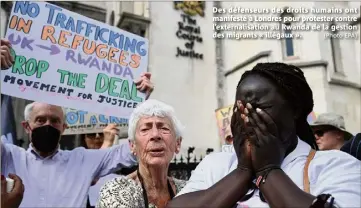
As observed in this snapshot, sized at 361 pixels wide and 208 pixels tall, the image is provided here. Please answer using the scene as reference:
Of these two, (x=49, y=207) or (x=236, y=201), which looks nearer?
(x=236, y=201)

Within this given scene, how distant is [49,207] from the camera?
9.62 feet

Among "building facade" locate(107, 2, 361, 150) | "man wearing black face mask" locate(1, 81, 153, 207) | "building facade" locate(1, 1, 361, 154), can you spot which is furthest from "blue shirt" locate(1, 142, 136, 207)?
"building facade" locate(107, 2, 361, 150)

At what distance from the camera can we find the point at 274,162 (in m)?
1.27

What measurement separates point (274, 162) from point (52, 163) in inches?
89.0

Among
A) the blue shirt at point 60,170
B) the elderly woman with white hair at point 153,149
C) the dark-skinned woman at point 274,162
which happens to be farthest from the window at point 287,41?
the dark-skinned woman at point 274,162

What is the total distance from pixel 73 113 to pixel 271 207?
13.1 feet

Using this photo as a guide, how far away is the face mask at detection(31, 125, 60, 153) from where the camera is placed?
3061 mm

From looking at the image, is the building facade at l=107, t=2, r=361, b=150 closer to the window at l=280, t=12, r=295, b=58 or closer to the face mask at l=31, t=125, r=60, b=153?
the window at l=280, t=12, r=295, b=58

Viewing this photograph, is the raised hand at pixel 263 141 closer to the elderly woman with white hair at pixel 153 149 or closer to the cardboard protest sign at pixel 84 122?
the elderly woman with white hair at pixel 153 149

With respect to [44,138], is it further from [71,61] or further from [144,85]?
[144,85]

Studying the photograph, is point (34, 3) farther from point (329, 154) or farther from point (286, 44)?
point (286, 44)

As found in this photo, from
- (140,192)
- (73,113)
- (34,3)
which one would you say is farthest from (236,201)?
(73,113)

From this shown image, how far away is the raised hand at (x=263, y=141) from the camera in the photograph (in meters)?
1.27

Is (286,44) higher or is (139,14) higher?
(139,14)
